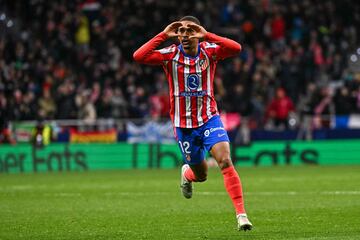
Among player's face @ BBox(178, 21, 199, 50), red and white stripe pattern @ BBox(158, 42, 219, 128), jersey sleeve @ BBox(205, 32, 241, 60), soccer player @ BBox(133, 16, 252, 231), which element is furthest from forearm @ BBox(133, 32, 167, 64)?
jersey sleeve @ BBox(205, 32, 241, 60)

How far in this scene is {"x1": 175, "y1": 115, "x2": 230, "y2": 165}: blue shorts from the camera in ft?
37.9

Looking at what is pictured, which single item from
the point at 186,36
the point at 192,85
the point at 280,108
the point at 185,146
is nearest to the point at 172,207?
the point at 185,146

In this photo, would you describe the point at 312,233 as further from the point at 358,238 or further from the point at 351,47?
the point at 351,47

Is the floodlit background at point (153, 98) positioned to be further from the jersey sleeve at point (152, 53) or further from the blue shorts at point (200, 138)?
the jersey sleeve at point (152, 53)

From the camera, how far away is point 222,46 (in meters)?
11.7

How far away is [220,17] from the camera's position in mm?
35031

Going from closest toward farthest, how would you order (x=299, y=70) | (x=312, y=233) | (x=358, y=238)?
(x=358, y=238) < (x=312, y=233) < (x=299, y=70)

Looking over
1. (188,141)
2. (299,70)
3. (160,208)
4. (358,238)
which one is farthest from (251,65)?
(358,238)

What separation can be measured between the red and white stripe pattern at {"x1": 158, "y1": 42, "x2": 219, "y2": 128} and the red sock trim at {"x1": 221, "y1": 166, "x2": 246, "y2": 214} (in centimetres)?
91

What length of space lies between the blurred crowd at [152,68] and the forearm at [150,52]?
16.1 m

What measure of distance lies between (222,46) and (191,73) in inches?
19.9

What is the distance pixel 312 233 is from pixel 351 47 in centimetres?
2313

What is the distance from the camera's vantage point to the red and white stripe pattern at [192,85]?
11.7 m

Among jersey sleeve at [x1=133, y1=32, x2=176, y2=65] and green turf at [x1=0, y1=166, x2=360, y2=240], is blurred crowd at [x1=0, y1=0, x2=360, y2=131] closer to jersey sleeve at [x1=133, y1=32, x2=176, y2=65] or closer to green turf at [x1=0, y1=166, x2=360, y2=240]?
green turf at [x1=0, y1=166, x2=360, y2=240]
